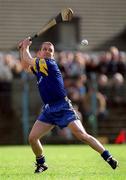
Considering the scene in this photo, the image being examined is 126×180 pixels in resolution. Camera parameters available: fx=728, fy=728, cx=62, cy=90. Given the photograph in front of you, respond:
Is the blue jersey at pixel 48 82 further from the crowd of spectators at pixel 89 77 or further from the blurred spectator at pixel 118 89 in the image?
the blurred spectator at pixel 118 89

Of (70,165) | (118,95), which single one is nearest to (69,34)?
(118,95)

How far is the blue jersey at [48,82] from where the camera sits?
1169cm

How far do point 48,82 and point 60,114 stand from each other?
0.55 m

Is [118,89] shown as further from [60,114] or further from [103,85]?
[60,114]

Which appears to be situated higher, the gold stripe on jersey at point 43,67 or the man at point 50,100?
Result: the gold stripe on jersey at point 43,67

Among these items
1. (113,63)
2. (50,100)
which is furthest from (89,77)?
(50,100)

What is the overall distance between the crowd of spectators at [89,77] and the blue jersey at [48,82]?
10.8 m

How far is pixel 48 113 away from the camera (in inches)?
461

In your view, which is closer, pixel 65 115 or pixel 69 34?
pixel 65 115

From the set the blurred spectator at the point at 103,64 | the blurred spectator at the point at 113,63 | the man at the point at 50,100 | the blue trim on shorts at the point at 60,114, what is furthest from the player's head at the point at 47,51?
the blurred spectator at the point at 113,63

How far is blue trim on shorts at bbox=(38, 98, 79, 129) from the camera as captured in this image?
38.0 feet

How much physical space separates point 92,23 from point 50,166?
659 inches

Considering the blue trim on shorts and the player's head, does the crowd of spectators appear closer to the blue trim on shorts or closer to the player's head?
the player's head

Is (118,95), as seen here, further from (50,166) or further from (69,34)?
(50,166)
